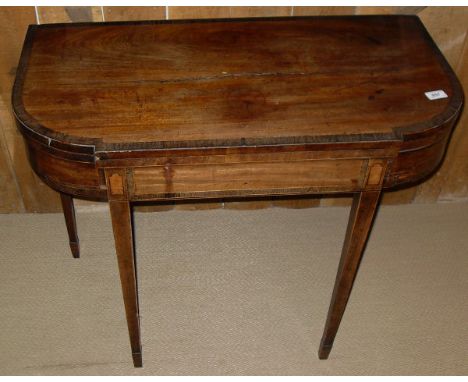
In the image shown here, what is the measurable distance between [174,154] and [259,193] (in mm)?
217

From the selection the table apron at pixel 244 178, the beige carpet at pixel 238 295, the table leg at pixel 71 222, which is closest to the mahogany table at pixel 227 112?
the table apron at pixel 244 178

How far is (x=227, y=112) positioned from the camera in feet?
4.07

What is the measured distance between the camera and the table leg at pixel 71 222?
1838 millimetres

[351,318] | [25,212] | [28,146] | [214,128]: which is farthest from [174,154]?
[25,212]

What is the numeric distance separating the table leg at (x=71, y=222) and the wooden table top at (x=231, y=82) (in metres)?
0.56

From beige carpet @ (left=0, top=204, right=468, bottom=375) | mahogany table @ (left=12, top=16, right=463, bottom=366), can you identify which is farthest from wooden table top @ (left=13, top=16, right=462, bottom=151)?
beige carpet @ (left=0, top=204, right=468, bottom=375)

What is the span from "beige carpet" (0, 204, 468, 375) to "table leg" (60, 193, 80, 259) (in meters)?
0.04

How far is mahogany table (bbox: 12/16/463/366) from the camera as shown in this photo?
1177 mm

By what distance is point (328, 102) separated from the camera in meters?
1.28

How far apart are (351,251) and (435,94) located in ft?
1.32

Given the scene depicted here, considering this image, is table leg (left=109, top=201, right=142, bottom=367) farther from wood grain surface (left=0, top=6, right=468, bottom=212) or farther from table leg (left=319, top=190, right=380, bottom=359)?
wood grain surface (left=0, top=6, right=468, bottom=212)

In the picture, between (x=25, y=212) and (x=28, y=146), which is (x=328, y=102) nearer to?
(x=28, y=146)

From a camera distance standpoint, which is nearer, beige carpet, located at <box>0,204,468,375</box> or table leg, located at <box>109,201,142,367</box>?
table leg, located at <box>109,201,142,367</box>

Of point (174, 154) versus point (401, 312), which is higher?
point (174, 154)
